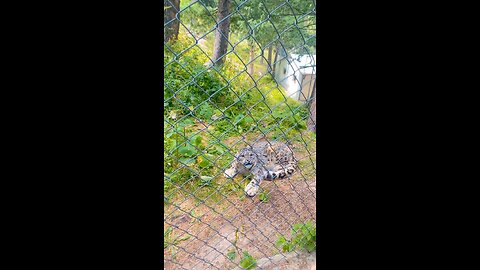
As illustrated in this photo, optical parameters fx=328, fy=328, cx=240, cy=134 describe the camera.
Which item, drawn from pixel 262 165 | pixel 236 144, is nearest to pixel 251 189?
pixel 262 165

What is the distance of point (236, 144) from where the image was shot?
218 cm

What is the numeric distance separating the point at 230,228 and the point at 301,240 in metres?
0.46

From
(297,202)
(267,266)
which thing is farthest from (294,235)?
(297,202)

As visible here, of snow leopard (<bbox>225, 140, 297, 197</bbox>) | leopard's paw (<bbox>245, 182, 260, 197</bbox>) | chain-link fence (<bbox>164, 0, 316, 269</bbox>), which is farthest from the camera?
snow leopard (<bbox>225, 140, 297, 197</bbox>)

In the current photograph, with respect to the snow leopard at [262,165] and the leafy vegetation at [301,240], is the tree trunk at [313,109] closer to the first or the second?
the snow leopard at [262,165]

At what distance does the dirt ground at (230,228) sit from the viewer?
1573mm

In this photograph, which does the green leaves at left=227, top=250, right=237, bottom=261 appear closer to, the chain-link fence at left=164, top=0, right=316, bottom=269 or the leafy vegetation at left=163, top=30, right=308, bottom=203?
the chain-link fence at left=164, top=0, right=316, bottom=269

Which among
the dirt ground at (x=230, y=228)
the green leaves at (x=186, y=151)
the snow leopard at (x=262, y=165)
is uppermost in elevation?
the snow leopard at (x=262, y=165)

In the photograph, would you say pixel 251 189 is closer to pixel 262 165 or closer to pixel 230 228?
pixel 262 165

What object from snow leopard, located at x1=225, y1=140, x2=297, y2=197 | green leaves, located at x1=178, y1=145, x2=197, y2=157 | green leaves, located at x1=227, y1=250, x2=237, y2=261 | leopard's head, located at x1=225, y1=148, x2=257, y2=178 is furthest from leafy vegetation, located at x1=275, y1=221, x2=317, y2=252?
leopard's head, located at x1=225, y1=148, x2=257, y2=178

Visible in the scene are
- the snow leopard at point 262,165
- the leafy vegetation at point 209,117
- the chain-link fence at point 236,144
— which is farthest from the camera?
the snow leopard at point 262,165

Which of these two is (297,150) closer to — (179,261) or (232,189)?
(232,189)

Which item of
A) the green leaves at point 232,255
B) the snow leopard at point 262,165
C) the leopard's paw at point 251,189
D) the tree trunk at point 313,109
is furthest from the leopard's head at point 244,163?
the green leaves at point 232,255

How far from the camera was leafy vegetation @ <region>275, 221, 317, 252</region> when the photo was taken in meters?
1.56
